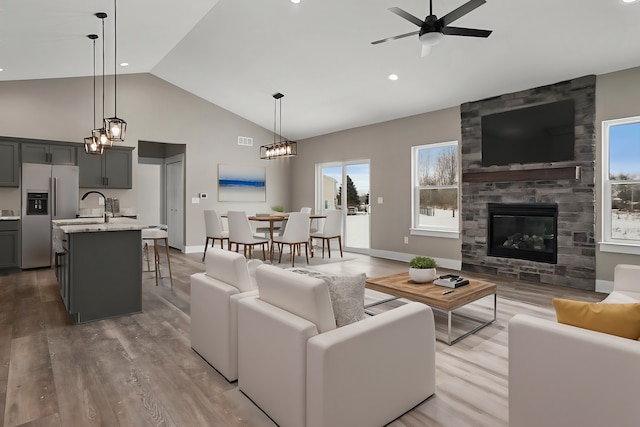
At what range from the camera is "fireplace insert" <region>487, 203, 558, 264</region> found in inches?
199

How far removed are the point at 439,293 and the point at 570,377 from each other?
163cm

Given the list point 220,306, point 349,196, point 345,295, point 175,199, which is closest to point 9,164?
point 175,199

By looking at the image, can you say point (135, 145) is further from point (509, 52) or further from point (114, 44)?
point (509, 52)

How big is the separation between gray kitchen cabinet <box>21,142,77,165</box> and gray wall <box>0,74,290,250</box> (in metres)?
0.26

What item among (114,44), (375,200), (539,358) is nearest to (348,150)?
(375,200)

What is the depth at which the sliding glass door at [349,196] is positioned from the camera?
7859mm

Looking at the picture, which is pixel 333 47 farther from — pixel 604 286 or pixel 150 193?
pixel 150 193

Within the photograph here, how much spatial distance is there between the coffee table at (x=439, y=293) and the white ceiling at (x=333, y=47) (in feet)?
9.18

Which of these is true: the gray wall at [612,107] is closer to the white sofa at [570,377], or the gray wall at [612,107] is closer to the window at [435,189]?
the window at [435,189]

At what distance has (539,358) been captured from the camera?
5.16 feet

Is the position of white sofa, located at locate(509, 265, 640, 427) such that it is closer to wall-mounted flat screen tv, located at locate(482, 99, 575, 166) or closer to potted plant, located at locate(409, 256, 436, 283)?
potted plant, located at locate(409, 256, 436, 283)

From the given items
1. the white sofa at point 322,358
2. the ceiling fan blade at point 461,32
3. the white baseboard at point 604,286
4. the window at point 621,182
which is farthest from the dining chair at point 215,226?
the window at point 621,182

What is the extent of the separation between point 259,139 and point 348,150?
228 centimetres

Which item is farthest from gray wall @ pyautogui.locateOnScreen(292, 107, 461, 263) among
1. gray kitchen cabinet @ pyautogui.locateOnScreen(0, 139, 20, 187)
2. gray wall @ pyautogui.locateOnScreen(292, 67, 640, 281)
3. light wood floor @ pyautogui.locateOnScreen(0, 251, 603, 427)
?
gray kitchen cabinet @ pyautogui.locateOnScreen(0, 139, 20, 187)
